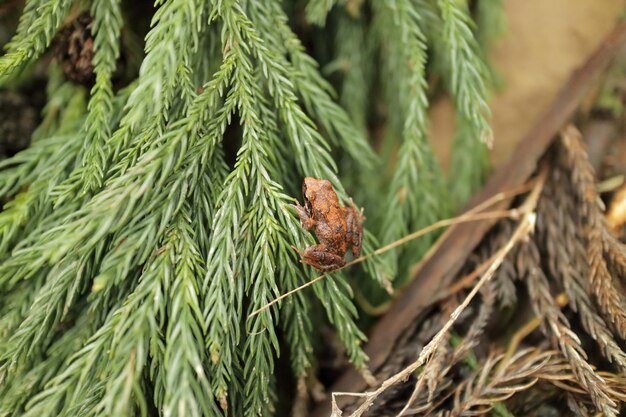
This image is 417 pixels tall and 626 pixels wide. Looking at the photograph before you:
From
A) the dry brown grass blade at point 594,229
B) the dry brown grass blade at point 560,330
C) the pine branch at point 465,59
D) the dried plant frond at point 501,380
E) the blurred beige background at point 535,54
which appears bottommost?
the dried plant frond at point 501,380

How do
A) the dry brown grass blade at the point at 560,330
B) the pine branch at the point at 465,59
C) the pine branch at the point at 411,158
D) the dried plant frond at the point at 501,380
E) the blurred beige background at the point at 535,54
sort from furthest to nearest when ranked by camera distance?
1. the blurred beige background at the point at 535,54
2. the pine branch at the point at 411,158
3. the pine branch at the point at 465,59
4. the dried plant frond at the point at 501,380
5. the dry brown grass blade at the point at 560,330

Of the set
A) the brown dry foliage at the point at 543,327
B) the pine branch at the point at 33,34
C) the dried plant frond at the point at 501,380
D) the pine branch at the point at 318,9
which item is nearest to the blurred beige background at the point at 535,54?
the brown dry foliage at the point at 543,327

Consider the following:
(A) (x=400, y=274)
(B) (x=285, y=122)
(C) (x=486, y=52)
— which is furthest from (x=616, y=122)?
(B) (x=285, y=122)

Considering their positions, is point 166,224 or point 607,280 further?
point 607,280

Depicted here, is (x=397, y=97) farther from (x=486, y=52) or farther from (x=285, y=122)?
(x=285, y=122)

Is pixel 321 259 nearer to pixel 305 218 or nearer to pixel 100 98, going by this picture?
A: pixel 305 218

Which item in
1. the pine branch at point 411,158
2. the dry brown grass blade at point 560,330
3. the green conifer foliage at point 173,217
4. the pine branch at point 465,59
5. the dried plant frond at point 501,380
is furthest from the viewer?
the pine branch at point 411,158

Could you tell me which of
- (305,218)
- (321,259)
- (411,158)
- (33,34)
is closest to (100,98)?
(33,34)

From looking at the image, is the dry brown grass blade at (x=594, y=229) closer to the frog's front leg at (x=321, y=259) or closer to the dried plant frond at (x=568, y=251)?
the dried plant frond at (x=568, y=251)
